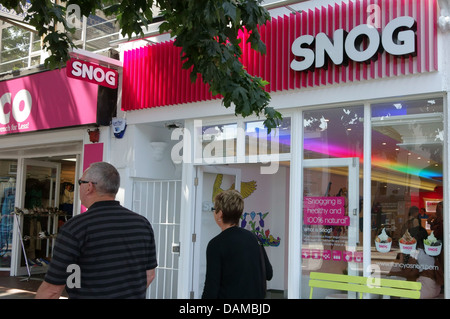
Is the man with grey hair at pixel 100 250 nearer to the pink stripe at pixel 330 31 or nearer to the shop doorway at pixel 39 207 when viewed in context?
the pink stripe at pixel 330 31

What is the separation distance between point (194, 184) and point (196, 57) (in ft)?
9.84

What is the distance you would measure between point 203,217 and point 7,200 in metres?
6.02

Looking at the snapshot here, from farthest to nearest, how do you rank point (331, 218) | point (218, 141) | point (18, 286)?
1. point (18, 286)
2. point (218, 141)
3. point (331, 218)

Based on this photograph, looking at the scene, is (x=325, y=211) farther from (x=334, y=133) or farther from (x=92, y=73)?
(x=92, y=73)

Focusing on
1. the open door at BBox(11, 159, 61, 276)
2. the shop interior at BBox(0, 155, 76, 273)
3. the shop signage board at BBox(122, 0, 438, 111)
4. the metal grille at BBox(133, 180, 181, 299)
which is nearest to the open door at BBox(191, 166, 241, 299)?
the metal grille at BBox(133, 180, 181, 299)

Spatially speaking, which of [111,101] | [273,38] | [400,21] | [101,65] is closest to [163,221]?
[111,101]

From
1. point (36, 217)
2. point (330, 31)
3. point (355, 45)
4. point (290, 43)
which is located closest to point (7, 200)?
point (36, 217)

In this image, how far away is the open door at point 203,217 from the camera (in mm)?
7621

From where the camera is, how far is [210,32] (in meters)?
4.80

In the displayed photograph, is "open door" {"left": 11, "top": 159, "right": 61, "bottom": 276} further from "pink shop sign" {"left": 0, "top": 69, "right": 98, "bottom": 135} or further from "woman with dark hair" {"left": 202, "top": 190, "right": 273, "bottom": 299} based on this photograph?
"woman with dark hair" {"left": 202, "top": 190, "right": 273, "bottom": 299}

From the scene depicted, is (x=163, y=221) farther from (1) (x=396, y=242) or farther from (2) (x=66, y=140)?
(1) (x=396, y=242)

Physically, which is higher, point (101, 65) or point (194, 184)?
point (101, 65)

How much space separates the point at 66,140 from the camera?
9.53 meters
